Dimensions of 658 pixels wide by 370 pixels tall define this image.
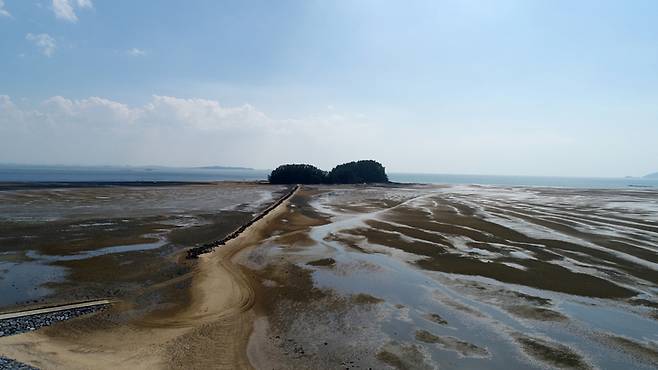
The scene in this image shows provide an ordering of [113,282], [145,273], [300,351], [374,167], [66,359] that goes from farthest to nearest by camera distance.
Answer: [374,167], [145,273], [113,282], [300,351], [66,359]

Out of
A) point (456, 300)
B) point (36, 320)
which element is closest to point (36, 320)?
point (36, 320)

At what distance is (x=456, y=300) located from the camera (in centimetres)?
1394

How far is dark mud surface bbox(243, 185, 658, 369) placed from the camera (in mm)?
9867

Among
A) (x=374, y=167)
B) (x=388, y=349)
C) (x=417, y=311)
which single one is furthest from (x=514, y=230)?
(x=374, y=167)

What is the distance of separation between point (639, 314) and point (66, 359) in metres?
16.3

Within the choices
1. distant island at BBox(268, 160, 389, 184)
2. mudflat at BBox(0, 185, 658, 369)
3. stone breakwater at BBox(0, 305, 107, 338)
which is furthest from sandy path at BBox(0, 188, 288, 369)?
distant island at BBox(268, 160, 389, 184)

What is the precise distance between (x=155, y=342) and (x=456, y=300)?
9.63 m

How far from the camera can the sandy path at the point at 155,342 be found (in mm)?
9141

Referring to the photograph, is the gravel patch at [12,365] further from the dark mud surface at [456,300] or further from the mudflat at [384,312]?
A: the dark mud surface at [456,300]

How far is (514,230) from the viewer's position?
29.4 meters

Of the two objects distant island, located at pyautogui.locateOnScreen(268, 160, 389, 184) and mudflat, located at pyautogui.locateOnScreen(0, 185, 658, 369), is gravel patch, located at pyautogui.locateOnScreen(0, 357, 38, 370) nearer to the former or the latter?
mudflat, located at pyautogui.locateOnScreen(0, 185, 658, 369)

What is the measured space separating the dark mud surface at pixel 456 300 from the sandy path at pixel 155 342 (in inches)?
27.8

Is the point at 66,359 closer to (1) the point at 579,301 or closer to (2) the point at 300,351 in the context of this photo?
(2) the point at 300,351

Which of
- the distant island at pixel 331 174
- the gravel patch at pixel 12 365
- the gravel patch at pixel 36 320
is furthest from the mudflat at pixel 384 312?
the distant island at pixel 331 174
